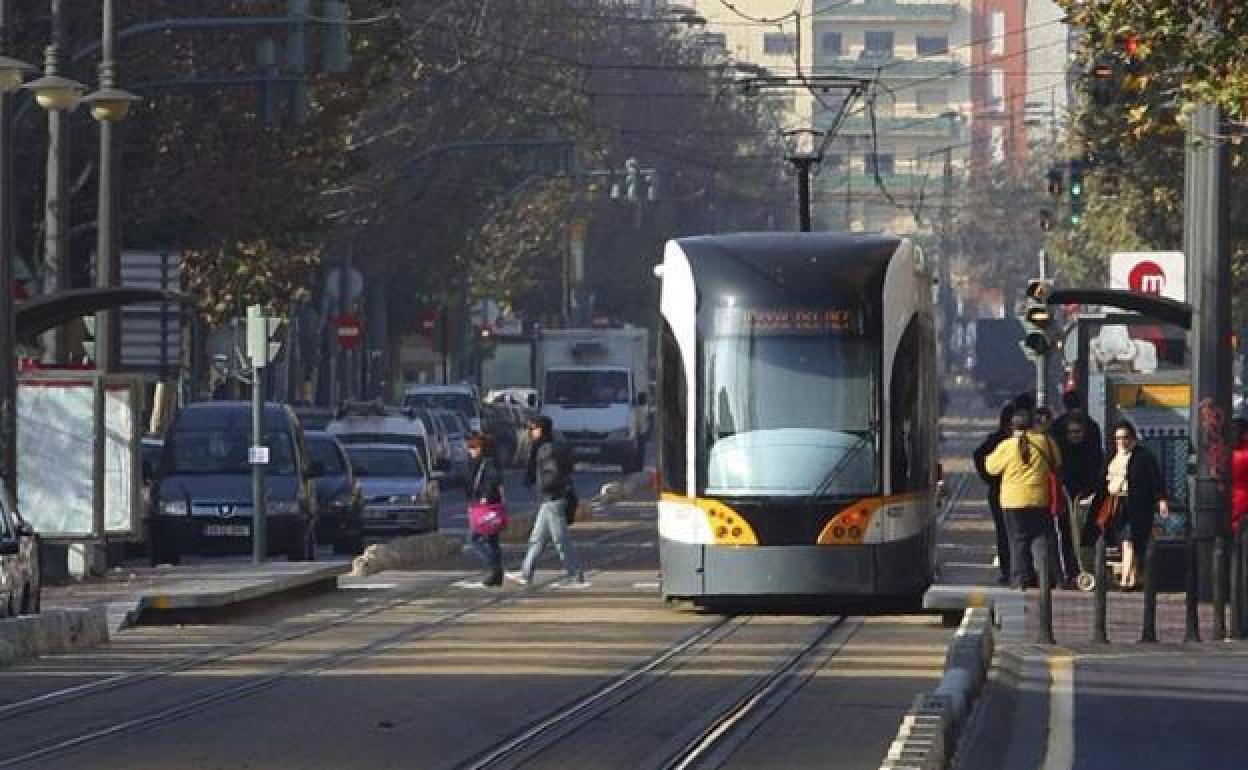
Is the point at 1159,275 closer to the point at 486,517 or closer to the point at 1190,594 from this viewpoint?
the point at 486,517

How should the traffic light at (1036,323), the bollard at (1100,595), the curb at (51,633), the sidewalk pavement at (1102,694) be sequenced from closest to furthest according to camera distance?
the sidewalk pavement at (1102,694), the curb at (51,633), the bollard at (1100,595), the traffic light at (1036,323)

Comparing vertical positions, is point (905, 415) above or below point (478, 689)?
above

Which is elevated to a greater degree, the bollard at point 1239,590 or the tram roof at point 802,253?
the tram roof at point 802,253

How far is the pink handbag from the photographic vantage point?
3438 centimetres

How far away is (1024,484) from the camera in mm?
30375

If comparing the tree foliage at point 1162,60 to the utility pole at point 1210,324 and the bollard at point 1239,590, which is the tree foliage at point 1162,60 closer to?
the utility pole at point 1210,324

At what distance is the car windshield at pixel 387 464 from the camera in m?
49.9

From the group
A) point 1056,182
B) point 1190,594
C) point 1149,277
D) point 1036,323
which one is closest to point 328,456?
point 1036,323

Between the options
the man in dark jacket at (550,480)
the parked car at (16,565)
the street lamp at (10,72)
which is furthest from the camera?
the man in dark jacket at (550,480)

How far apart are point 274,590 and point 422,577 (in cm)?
580

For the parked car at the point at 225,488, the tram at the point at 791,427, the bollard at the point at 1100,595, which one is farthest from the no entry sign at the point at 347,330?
the bollard at the point at 1100,595

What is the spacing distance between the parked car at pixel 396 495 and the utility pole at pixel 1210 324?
1949 centimetres

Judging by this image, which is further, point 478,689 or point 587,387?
point 587,387

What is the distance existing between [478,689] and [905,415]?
8025 millimetres
